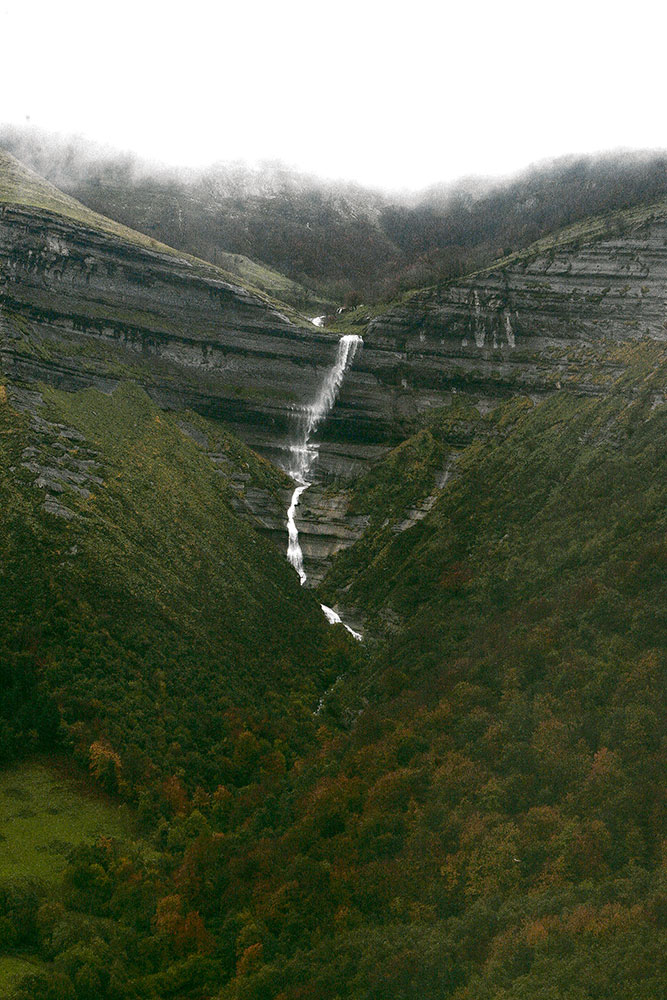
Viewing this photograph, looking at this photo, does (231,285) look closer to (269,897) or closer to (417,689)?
(417,689)

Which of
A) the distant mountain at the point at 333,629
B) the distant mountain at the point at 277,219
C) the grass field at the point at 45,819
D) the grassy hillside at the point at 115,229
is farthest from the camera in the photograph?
the distant mountain at the point at 277,219

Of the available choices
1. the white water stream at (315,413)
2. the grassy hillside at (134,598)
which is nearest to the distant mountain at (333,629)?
the grassy hillside at (134,598)

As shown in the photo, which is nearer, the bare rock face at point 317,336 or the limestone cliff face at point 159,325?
the bare rock face at point 317,336

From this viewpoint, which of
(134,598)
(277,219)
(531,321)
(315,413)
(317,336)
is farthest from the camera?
(277,219)

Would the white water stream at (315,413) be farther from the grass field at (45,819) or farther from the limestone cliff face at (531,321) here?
the grass field at (45,819)

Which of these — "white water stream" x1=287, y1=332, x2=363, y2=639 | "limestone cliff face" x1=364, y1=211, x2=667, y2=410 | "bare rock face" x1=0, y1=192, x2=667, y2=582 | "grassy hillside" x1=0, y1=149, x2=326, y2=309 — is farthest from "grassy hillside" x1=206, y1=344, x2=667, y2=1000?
"grassy hillside" x1=0, y1=149, x2=326, y2=309

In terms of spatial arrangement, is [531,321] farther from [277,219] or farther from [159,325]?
[277,219]

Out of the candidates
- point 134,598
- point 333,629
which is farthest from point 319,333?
point 134,598

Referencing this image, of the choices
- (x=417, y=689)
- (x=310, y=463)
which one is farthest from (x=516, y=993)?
(x=310, y=463)
